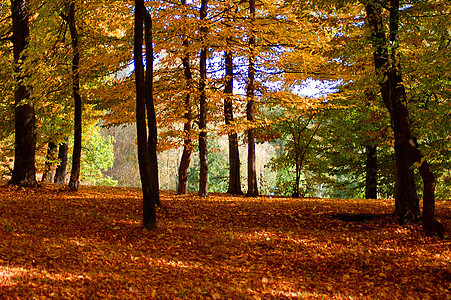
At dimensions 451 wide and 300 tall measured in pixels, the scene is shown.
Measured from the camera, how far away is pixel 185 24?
1225cm

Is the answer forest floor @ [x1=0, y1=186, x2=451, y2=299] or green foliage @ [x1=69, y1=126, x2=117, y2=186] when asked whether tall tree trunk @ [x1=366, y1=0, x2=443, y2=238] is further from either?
green foliage @ [x1=69, y1=126, x2=117, y2=186]

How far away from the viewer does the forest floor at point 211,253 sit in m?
5.81

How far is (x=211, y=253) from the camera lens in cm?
797

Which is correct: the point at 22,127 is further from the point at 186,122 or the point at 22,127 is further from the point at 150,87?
the point at 150,87

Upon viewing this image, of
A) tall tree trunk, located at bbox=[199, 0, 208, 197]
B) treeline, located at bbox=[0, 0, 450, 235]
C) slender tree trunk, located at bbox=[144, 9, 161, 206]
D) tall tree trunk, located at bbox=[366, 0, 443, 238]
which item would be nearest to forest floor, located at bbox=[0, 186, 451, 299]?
tall tree trunk, located at bbox=[366, 0, 443, 238]

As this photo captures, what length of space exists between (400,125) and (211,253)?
5724 millimetres

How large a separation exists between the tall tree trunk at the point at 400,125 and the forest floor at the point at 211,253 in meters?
0.59

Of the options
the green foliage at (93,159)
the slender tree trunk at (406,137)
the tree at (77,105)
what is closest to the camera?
the slender tree trunk at (406,137)

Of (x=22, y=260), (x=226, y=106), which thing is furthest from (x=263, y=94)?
(x=22, y=260)

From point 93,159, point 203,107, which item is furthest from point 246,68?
point 93,159

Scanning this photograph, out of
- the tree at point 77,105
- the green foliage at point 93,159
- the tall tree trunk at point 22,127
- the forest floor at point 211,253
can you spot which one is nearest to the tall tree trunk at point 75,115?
the tree at point 77,105

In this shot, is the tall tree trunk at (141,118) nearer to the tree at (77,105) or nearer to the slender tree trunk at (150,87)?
the slender tree trunk at (150,87)

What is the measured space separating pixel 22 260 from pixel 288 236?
5.72 metres

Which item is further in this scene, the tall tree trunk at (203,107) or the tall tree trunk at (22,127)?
the tall tree trunk at (203,107)
